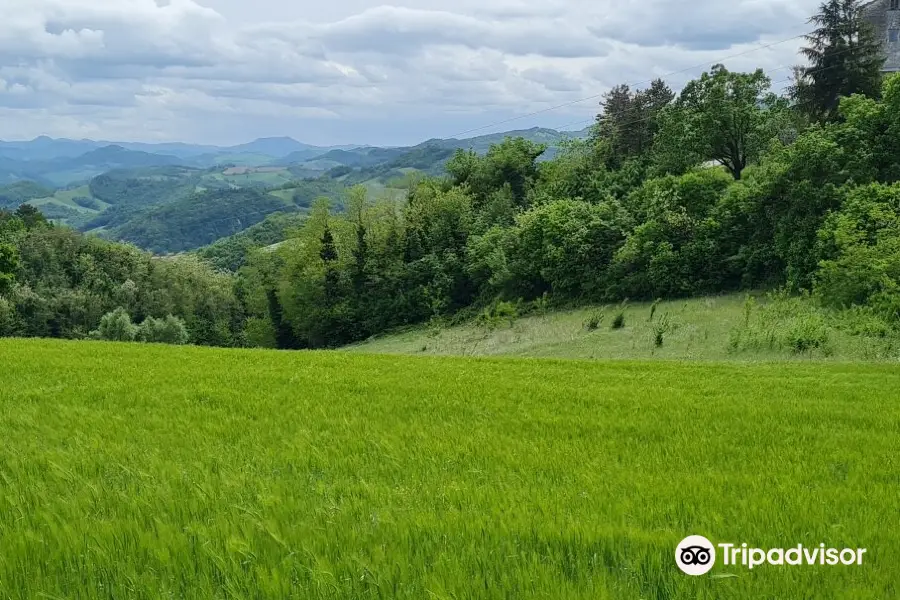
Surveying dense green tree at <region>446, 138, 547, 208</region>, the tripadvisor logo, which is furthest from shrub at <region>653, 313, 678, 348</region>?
dense green tree at <region>446, 138, 547, 208</region>

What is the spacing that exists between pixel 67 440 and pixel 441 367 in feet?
29.0

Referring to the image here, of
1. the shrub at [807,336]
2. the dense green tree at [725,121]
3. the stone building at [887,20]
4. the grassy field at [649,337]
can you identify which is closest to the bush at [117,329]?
the grassy field at [649,337]

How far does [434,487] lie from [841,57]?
54.7 m

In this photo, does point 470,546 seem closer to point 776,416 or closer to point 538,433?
point 538,433

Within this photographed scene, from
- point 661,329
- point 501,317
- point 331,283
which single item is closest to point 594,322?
point 661,329

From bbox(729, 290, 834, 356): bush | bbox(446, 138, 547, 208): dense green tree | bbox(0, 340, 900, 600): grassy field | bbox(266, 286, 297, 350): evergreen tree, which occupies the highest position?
bbox(446, 138, 547, 208): dense green tree

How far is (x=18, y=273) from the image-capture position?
A: 259ft

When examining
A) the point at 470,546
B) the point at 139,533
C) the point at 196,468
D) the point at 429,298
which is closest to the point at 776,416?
the point at 470,546

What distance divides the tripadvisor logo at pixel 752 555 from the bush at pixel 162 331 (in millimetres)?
73292

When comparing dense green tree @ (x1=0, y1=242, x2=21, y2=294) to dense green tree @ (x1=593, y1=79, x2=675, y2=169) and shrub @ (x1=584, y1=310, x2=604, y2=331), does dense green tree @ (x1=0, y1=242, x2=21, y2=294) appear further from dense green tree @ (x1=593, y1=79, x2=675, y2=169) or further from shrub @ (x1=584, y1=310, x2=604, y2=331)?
dense green tree @ (x1=593, y1=79, x2=675, y2=169)

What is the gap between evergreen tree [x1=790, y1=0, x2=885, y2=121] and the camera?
156ft

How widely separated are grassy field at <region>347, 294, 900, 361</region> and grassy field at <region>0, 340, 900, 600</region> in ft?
34.4

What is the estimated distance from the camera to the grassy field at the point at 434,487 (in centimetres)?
384

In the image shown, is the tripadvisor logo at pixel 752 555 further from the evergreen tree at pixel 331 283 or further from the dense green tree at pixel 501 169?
the dense green tree at pixel 501 169
